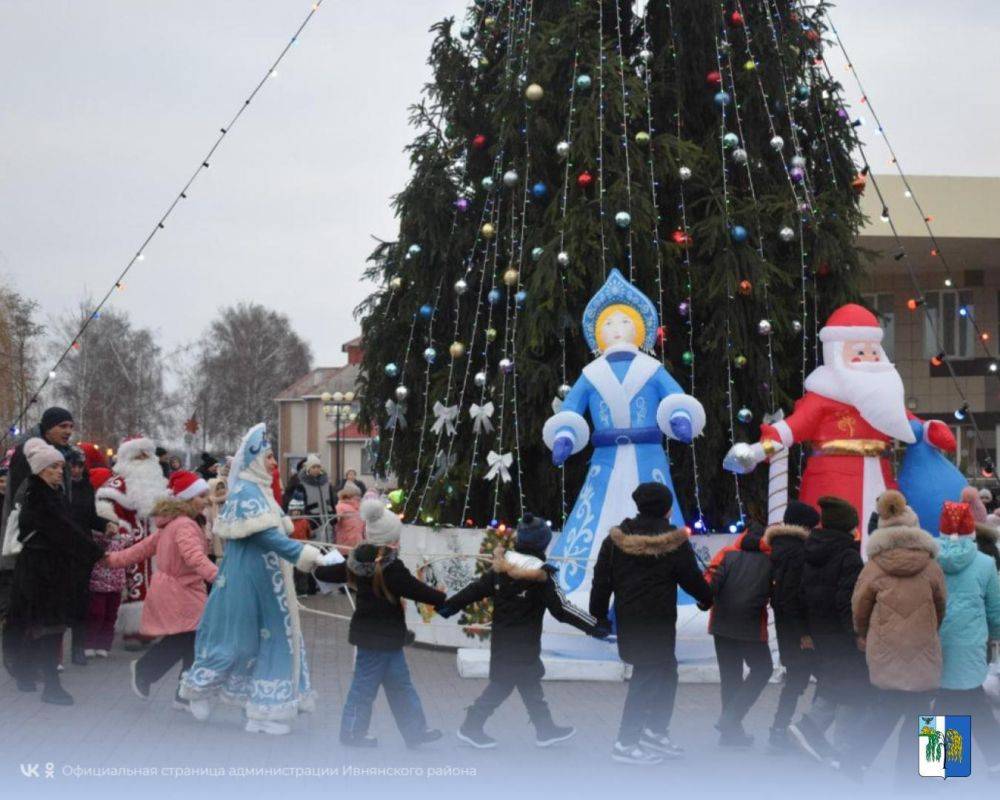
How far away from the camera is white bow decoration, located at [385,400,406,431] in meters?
13.9

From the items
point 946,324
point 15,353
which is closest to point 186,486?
point 946,324

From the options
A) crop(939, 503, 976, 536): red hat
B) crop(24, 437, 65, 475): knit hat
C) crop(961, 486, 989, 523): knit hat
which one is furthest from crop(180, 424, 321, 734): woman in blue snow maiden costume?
crop(961, 486, 989, 523): knit hat

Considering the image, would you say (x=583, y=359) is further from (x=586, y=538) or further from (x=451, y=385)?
(x=586, y=538)

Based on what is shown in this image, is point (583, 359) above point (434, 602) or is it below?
above

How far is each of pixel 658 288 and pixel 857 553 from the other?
5.42m

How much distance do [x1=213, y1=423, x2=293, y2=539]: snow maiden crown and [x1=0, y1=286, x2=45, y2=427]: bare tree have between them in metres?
23.3

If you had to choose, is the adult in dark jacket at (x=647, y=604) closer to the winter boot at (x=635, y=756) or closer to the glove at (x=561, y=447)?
the winter boot at (x=635, y=756)

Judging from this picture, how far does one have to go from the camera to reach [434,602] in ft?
24.9

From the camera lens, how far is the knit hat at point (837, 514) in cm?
750

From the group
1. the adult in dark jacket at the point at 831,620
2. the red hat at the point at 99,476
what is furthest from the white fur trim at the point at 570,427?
the red hat at the point at 99,476

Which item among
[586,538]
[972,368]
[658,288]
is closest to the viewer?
[586,538]

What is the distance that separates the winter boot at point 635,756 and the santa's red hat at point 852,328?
17.6ft

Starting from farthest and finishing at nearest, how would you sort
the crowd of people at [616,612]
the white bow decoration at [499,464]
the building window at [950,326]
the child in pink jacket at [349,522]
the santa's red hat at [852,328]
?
1. the building window at [950,326]
2. the child in pink jacket at [349,522]
3. the white bow decoration at [499,464]
4. the santa's red hat at [852,328]
5. the crowd of people at [616,612]

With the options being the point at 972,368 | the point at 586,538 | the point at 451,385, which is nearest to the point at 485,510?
the point at 451,385
